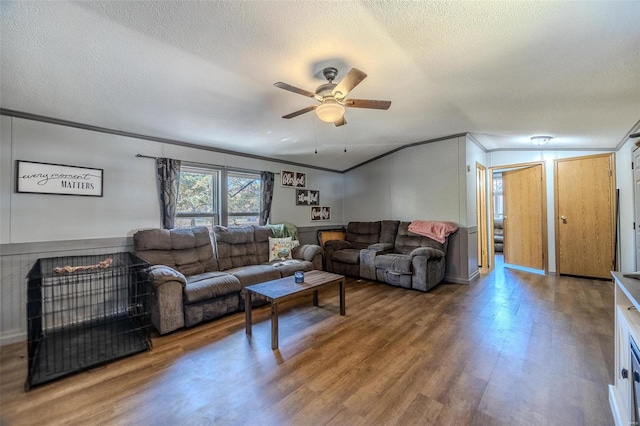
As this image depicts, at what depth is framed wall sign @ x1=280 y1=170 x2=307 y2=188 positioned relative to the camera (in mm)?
5013

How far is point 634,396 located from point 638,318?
0.37 meters

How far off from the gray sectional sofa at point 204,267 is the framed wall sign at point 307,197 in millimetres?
1213

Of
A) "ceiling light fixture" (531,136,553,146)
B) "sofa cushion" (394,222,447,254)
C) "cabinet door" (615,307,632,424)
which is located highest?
"ceiling light fixture" (531,136,553,146)

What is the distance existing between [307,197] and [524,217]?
14.0 ft

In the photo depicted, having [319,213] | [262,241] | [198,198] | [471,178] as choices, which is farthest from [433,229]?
[198,198]

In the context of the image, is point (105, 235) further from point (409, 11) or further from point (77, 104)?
point (409, 11)

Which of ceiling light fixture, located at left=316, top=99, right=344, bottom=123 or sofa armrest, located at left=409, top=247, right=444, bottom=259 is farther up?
ceiling light fixture, located at left=316, top=99, right=344, bottom=123

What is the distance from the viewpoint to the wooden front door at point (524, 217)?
16.0 ft

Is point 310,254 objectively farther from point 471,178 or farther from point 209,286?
point 471,178

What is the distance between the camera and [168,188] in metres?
3.49

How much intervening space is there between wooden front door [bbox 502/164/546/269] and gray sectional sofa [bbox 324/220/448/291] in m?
2.03

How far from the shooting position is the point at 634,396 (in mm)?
1227

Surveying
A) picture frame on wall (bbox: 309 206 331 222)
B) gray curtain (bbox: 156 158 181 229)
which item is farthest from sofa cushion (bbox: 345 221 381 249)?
gray curtain (bbox: 156 158 181 229)

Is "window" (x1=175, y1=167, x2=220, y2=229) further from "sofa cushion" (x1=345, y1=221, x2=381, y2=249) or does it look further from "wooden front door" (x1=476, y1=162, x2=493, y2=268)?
"wooden front door" (x1=476, y1=162, x2=493, y2=268)
